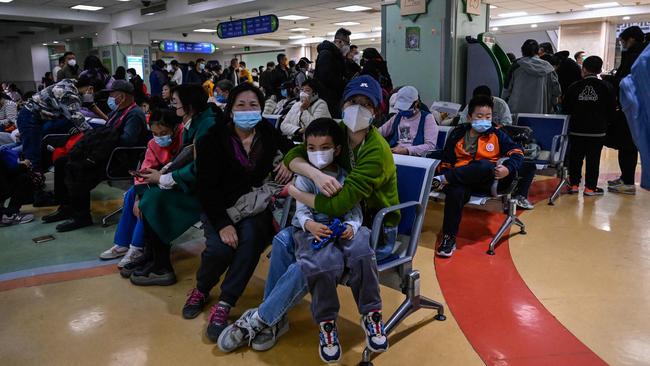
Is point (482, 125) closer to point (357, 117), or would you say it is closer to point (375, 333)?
point (357, 117)

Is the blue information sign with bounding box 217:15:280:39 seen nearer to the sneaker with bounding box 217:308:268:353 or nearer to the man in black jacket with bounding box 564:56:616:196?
the man in black jacket with bounding box 564:56:616:196

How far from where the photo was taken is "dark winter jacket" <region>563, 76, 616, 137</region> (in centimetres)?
455

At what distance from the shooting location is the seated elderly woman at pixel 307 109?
408cm

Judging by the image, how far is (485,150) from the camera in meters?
3.35

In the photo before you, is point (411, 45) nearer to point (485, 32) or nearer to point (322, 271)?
point (485, 32)

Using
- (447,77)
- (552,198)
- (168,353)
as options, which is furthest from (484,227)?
(168,353)

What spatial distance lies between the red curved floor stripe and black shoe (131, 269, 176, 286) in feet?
5.25

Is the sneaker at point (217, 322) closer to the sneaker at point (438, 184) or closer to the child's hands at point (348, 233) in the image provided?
the child's hands at point (348, 233)

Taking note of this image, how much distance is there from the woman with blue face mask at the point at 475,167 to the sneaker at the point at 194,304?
1.59m

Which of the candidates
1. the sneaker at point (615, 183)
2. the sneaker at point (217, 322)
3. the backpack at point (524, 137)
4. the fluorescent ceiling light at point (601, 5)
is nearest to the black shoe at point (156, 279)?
the sneaker at point (217, 322)

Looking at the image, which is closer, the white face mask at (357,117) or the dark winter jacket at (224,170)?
the white face mask at (357,117)

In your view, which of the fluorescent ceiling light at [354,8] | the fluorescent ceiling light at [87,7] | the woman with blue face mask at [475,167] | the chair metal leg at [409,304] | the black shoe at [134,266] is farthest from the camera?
the fluorescent ceiling light at [87,7]

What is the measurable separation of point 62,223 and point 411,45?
12.6ft

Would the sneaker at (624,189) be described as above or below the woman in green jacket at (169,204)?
below
